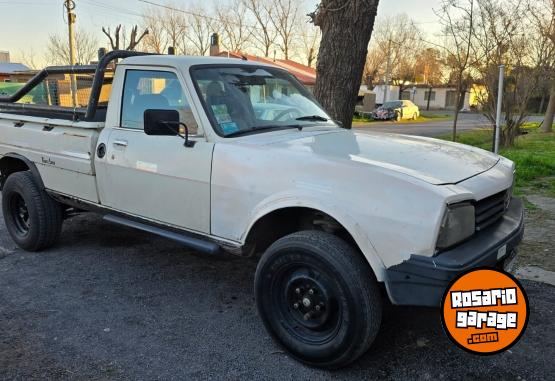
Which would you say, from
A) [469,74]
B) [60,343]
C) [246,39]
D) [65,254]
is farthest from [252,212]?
[246,39]

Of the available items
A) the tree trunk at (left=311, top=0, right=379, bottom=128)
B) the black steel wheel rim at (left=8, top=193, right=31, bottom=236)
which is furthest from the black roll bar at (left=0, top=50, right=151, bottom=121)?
the tree trunk at (left=311, top=0, right=379, bottom=128)

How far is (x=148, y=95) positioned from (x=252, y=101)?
0.85 metres

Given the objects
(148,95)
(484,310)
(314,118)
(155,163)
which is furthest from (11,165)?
(484,310)

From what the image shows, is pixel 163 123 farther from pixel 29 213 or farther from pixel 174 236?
pixel 29 213

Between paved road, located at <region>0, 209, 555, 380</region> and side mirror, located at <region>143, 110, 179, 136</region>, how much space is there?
1345 mm

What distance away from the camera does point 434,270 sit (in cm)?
241

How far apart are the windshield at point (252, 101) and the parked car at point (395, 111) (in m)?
30.1

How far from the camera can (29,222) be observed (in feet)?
15.8

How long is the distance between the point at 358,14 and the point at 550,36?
30.6 feet

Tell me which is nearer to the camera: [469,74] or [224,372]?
[224,372]

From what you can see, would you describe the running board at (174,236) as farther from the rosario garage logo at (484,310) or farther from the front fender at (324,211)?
the rosario garage logo at (484,310)

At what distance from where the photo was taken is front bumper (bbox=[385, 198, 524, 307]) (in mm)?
2414

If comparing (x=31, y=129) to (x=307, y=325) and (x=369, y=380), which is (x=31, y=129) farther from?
(x=369, y=380)

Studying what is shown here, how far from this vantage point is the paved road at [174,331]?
9.47 feet
